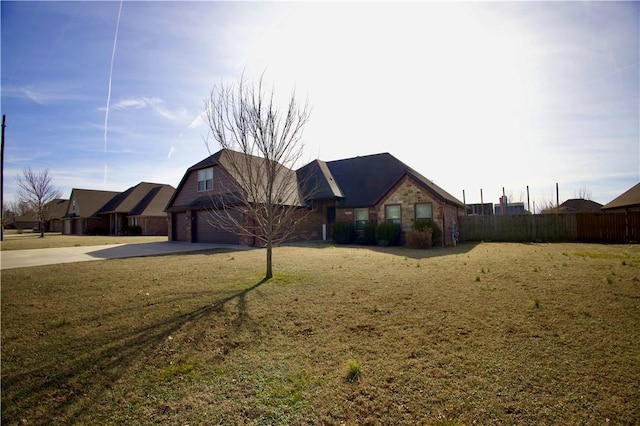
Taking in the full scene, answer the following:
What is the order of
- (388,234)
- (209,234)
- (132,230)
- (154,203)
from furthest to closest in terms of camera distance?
1. (154,203)
2. (132,230)
3. (209,234)
4. (388,234)

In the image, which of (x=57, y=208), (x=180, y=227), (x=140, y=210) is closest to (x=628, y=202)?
(x=180, y=227)

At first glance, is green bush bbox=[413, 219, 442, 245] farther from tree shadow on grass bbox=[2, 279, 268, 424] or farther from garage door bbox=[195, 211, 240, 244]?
tree shadow on grass bbox=[2, 279, 268, 424]

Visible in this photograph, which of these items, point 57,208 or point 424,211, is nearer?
point 424,211

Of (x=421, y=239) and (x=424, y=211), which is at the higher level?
(x=424, y=211)

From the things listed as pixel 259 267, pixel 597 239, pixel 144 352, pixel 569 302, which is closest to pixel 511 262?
pixel 569 302

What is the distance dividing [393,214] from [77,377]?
18052 millimetres

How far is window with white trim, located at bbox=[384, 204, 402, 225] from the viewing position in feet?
65.2

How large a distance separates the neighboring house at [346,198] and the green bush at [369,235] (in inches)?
32.3

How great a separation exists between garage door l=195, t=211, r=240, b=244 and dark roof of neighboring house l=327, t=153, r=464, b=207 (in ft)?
25.9

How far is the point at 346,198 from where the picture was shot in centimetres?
2300

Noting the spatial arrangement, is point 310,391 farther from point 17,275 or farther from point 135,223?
point 135,223

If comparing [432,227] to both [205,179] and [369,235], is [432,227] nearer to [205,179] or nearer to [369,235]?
[369,235]

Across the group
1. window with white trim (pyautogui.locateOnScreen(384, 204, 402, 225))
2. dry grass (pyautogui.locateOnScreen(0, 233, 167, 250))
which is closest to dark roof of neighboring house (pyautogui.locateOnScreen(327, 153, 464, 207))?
window with white trim (pyautogui.locateOnScreen(384, 204, 402, 225))

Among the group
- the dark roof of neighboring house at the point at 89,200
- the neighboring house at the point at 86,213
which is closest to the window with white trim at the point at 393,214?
the neighboring house at the point at 86,213
